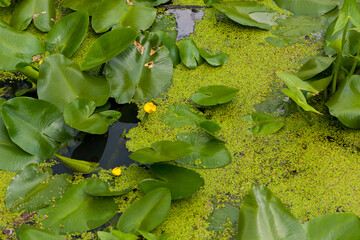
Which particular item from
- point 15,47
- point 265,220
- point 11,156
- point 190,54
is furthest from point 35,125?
point 265,220

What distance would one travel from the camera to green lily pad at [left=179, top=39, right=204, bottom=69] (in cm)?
187

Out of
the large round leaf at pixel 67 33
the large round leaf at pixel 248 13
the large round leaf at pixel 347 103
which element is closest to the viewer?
the large round leaf at pixel 347 103

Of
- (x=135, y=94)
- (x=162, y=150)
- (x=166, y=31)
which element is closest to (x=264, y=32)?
(x=166, y=31)

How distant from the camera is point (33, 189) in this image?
1.45 metres

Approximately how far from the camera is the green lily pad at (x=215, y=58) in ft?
6.14

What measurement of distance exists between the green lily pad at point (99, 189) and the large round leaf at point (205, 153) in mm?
266

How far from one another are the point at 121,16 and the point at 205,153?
0.90 m

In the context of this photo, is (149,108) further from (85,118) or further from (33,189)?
(33,189)

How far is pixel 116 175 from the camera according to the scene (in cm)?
151

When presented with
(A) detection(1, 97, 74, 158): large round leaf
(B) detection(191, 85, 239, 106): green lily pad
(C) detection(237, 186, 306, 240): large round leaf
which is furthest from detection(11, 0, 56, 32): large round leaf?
(C) detection(237, 186, 306, 240): large round leaf

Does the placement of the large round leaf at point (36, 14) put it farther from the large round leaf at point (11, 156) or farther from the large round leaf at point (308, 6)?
the large round leaf at point (308, 6)

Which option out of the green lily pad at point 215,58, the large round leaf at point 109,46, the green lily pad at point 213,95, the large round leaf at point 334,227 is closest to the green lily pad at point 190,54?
the green lily pad at point 215,58

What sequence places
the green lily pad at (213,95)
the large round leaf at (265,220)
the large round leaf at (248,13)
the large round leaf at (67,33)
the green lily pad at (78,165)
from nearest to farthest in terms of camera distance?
1. the large round leaf at (265,220)
2. the green lily pad at (78,165)
3. the green lily pad at (213,95)
4. the large round leaf at (67,33)
5. the large round leaf at (248,13)

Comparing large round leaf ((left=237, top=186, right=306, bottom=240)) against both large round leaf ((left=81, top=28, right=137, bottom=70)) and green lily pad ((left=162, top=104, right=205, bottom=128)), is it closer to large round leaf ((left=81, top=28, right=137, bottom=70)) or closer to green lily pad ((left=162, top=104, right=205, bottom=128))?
green lily pad ((left=162, top=104, right=205, bottom=128))
